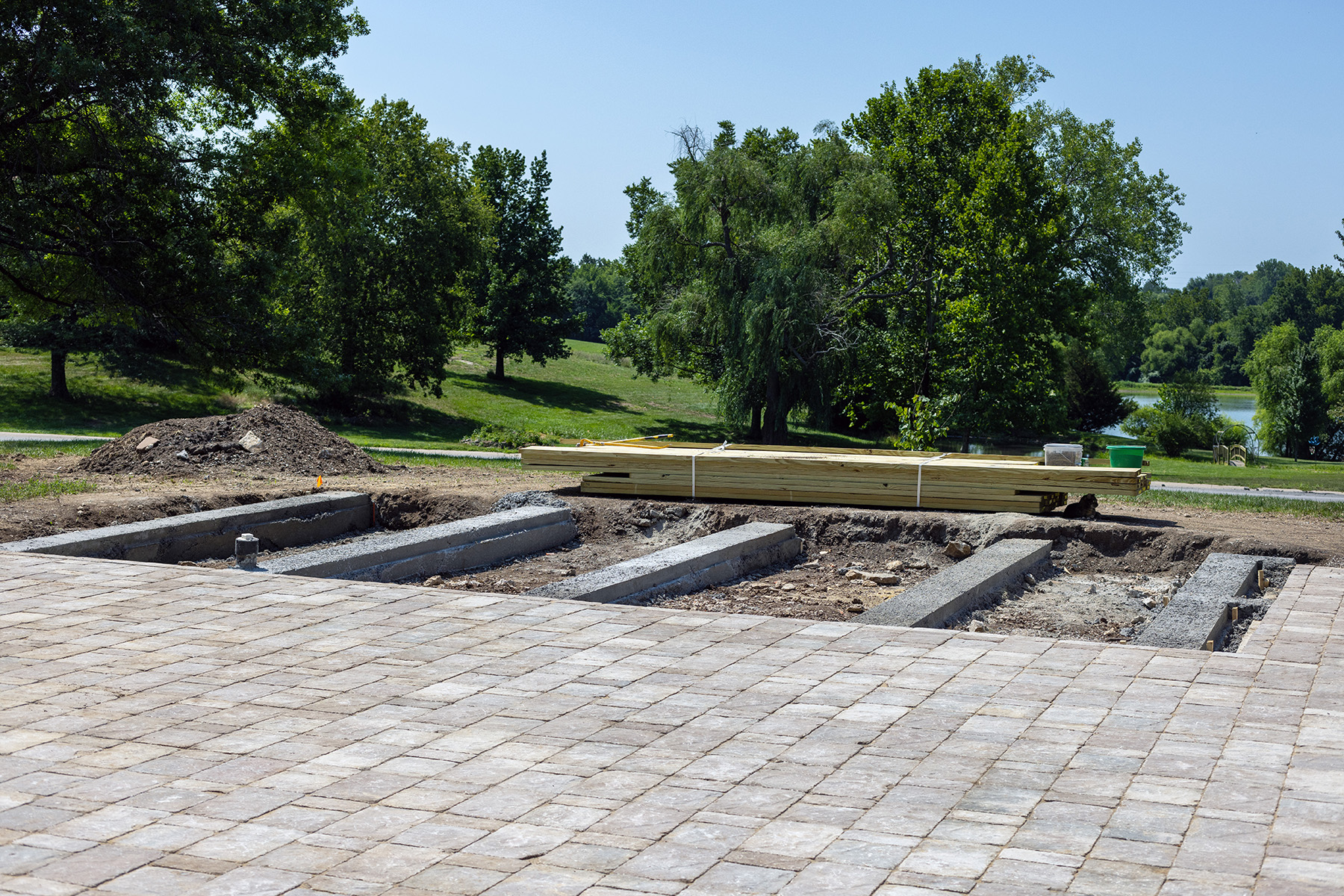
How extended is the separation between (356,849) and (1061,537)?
31.4 ft

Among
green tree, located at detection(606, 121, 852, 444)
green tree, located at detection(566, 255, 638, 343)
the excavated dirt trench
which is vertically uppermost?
green tree, located at detection(566, 255, 638, 343)

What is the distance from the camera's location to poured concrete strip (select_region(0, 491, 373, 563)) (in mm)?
9922

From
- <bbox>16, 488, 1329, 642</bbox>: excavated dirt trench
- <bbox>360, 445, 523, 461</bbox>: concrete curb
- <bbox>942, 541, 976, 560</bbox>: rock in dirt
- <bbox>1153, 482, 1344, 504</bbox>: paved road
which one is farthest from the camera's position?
<bbox>360, 445, 523, 461</bbox>: concrete curb

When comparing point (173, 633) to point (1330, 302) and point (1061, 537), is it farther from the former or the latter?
point (1330, 302)

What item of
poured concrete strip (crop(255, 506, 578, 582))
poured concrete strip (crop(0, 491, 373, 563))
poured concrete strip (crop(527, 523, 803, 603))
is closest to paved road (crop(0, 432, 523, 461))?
poured concrete strip (crop(0, 491, 373, 563))

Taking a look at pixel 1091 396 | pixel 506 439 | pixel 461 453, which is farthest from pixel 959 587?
pixel 1091 396

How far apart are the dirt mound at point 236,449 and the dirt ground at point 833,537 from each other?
475 millimetres

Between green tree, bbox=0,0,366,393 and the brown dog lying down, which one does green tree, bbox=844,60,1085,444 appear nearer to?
the brown dog lying down

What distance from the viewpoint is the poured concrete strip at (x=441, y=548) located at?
9375 mm

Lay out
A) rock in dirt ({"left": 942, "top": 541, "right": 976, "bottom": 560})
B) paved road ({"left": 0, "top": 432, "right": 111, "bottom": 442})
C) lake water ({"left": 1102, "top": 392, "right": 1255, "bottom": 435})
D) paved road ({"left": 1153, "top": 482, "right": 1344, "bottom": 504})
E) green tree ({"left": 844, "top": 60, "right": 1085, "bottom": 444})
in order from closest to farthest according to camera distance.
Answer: rock in dirt ({"left": 942, "top": 541, "right": 976, "bottom": 560}), paved road ({"left": 1153, "top": 482, "right": 1344, "bottom": 504}), paved road ({"left": 0, "top": 432, "right": 111, "bottom": 442}), green tree ({"left": 844, "top": 60, "right": 1085, "bottom": 444}), lake water ({"left": 1102, "top": 392, "right": 1255, "bottom": 435})

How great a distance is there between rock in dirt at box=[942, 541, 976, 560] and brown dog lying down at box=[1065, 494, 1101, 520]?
6.07ft

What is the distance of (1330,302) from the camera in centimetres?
9375

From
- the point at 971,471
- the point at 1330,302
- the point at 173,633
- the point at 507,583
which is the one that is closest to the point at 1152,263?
the point at 971,471

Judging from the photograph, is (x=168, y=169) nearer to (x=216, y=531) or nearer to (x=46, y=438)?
(x=46, y=438)
